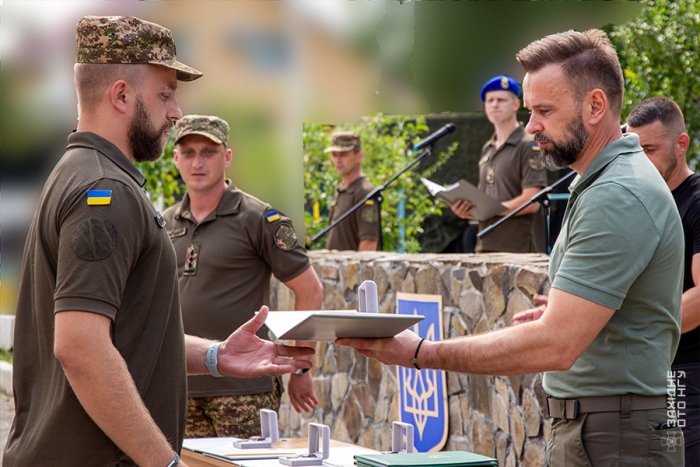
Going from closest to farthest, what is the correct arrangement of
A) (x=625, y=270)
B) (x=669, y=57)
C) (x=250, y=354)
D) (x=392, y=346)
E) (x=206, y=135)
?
(x=625, y=270), (x=392, y=346), (x=250, y=354), (x=206, y=135), (x=669, y=57)

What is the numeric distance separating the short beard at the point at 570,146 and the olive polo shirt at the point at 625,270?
8cm

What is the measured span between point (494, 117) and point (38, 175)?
11.2ft

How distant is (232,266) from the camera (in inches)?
154

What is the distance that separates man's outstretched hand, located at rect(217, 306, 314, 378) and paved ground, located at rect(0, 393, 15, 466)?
4812mm

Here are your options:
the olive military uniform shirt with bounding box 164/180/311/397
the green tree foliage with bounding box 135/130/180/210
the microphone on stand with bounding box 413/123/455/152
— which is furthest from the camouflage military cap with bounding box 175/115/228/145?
the microphone on stand with bounding box 413/123/455/152

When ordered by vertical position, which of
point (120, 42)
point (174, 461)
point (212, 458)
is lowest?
point (212, 458)

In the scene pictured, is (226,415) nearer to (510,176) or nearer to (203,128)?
(203,128)

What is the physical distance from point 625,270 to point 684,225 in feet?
4.71

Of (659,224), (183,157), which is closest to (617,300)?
(659,224)

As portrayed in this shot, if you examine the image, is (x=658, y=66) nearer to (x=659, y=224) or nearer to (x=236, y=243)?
(x=236, y=243)

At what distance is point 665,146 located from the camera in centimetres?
355

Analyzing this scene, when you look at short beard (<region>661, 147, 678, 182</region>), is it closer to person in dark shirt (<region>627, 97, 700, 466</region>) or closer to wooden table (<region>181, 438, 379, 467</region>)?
person in dark shirt (<region>627, 97, 700, 466</region>)

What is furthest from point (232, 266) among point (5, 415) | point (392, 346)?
point (5, 415)

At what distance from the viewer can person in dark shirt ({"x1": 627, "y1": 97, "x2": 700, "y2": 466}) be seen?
3252 millimetres
